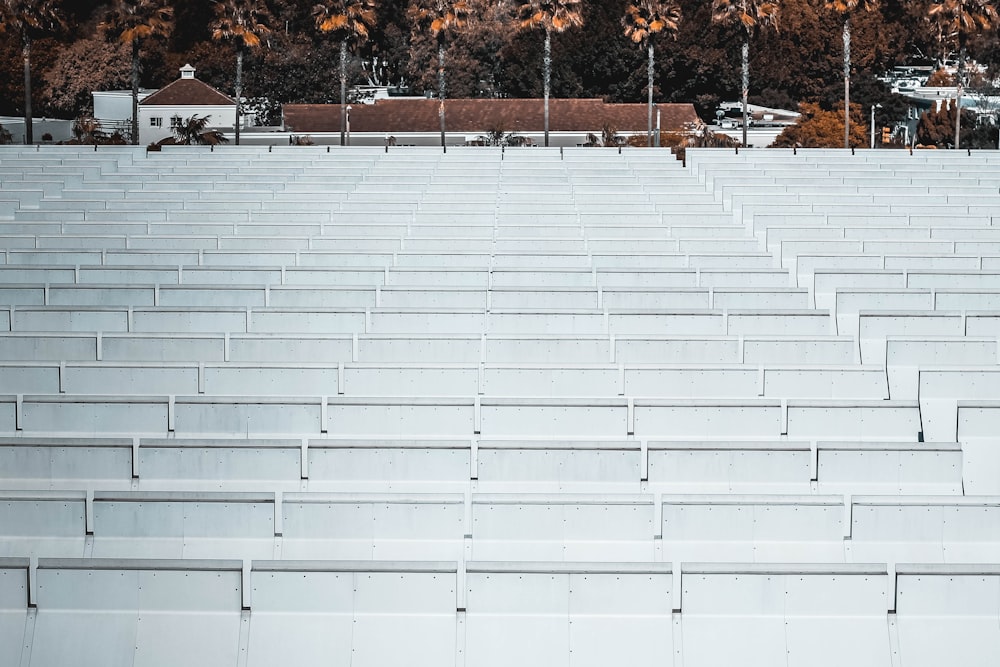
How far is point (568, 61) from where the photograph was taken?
75.6 metres

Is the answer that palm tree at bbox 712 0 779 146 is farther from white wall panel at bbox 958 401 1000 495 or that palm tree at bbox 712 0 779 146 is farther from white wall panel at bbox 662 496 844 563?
white wall panel at bbox 662 496 844 563

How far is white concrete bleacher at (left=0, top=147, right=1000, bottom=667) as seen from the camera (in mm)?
8766

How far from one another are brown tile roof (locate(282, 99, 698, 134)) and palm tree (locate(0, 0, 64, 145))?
14.1 meters

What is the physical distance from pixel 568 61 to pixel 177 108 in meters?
20.6

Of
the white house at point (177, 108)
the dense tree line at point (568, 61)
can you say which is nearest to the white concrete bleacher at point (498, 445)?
the white house at point (177, 108)

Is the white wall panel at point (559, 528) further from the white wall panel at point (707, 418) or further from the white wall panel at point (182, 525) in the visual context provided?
the white wall panel at point (707, 418)

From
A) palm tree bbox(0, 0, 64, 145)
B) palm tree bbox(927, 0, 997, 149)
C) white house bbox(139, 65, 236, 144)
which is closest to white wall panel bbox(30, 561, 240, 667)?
palm tree bbox(0, 0, 64, 145)

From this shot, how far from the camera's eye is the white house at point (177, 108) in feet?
221

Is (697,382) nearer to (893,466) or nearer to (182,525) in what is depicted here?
(893,466)

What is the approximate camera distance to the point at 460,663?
8.63 meters

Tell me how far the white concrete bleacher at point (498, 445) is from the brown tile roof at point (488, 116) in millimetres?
42793

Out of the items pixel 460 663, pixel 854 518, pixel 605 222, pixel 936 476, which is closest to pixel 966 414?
pixel 936 476

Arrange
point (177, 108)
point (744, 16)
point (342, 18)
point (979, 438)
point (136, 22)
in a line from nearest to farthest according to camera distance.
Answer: point (979, 438) < point (136, 22) < point (744, 16) < point (342, 18) < point (177, 108)

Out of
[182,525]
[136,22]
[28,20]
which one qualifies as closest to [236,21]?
[136,22]
